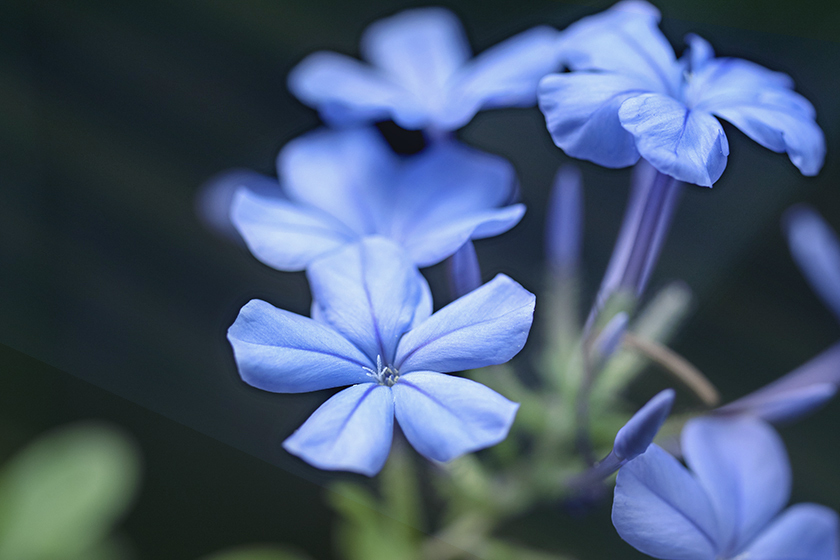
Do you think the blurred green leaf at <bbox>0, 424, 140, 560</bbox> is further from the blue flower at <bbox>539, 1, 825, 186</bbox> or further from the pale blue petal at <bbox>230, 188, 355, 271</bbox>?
the blue flower at <bbox>539, 1, 825, 186</bbox>

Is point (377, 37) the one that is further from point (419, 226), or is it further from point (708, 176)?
point (708, 176)

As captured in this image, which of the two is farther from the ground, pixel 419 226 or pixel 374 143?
pixel 374 143

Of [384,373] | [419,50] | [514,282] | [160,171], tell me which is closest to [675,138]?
[514,282]

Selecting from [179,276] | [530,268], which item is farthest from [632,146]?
[179,276]

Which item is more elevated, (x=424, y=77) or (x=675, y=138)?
(x=424, y=77)

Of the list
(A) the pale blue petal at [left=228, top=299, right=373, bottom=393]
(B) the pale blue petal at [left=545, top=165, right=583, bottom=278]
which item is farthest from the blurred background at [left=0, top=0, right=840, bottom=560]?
(A) the pale blue petal at [left=228, top=299, right=373, bottom=393]

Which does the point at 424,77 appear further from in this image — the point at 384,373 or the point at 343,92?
the point at 384,373

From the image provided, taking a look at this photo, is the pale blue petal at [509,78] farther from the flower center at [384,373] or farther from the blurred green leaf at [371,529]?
the blurred green leaf at [371,529]
